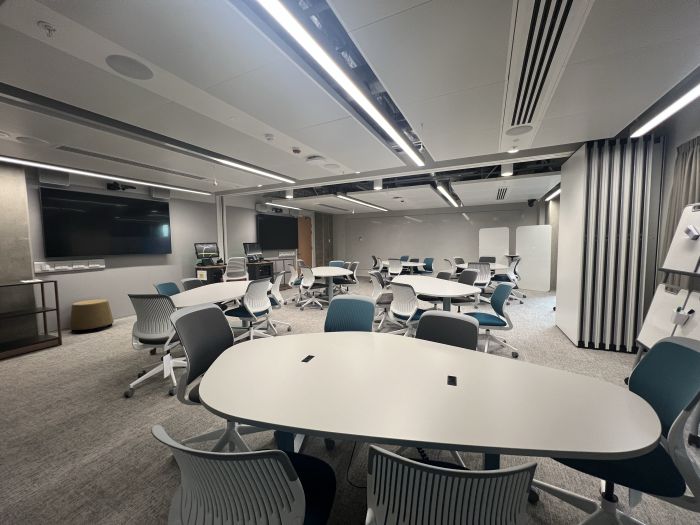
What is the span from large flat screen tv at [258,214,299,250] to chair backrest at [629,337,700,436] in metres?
8.59

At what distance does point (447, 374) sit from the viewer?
1.52 meters

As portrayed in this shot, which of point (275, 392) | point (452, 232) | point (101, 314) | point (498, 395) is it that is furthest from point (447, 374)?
point (452, 232)

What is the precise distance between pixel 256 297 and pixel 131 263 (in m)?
3.98

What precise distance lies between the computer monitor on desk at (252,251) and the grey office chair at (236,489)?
7468mm

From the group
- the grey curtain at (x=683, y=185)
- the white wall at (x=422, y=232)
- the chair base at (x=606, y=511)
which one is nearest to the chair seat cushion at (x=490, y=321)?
the grey curtain at (x=683, y=185)

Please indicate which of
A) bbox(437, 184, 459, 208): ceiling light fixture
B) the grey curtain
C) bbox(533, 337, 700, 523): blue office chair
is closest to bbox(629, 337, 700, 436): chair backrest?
bbox(533, 337, 700, 523): blue office chair

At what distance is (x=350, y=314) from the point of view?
8.40 feet

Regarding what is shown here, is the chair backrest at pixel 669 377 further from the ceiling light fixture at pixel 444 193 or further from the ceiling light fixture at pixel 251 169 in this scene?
the ceiling light fixture at pixel 444 193

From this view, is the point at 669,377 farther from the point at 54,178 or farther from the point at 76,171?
the point at 54,178

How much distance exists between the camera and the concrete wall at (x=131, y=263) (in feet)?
15.6

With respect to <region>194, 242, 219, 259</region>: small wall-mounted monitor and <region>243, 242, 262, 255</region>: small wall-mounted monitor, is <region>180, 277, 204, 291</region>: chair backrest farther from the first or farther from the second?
<region>243, 242, 262, 255</region>: small wall-mounted monitor

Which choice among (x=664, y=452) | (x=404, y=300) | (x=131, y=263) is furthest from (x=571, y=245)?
(x=131, y=263)

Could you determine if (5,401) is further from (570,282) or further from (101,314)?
(570,282)

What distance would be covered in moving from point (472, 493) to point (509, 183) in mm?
6744
